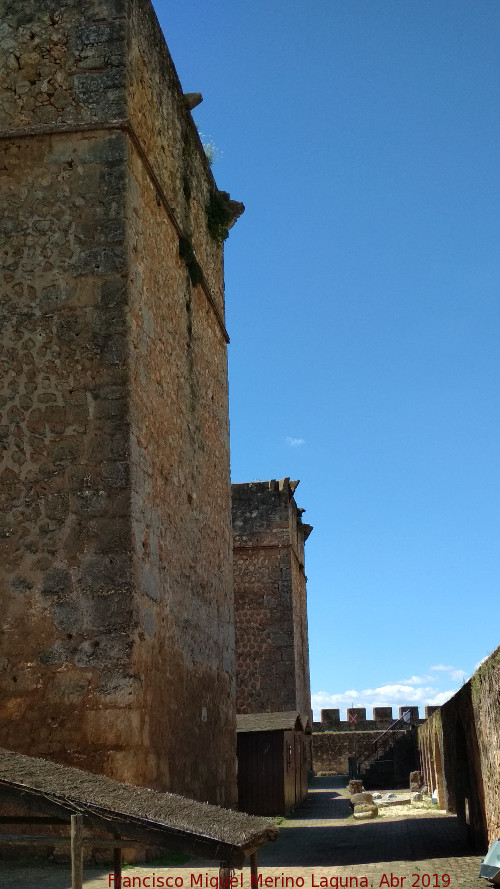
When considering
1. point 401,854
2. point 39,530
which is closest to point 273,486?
point 401,854

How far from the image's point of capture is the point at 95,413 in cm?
926

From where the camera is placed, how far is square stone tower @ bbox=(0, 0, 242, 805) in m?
8.67

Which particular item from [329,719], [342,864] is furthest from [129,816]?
[329,719]

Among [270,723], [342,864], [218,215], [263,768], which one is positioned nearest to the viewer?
[342,864]

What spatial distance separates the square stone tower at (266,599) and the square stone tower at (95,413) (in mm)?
11252

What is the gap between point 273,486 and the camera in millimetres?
24406

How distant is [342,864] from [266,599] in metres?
13.7

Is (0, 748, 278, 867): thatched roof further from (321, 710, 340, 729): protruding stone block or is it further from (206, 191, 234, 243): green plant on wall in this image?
(321, 710, 340, 729): protruding stone block

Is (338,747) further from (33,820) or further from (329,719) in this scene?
(33,820)

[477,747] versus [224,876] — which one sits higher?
[477,747]

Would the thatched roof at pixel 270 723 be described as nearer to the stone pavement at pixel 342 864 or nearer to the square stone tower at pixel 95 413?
the stone pavement at pixel 342 864

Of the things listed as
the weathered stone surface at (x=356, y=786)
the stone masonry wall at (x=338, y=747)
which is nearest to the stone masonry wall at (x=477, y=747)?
the weathered stone surface at (x=356, y=786)

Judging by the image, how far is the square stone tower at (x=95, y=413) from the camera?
28.5 ft

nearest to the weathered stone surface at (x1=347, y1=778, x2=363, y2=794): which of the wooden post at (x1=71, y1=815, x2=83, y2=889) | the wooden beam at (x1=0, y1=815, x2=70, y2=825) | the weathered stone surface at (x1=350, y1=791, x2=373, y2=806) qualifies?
the weathered stone surface at (x1=350, y1=791, x2=373, y2=806)
